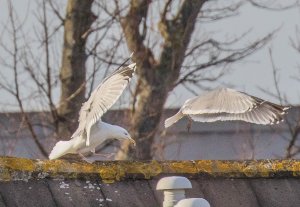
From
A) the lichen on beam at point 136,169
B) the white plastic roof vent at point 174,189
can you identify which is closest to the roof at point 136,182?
the lichen on beam at point 136,169

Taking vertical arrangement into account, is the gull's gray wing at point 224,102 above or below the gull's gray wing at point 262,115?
above

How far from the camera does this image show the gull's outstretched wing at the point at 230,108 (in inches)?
191

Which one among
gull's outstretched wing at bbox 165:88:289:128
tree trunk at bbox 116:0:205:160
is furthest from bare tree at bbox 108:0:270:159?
gull's outstretched wing at bbox 165:88:289:128

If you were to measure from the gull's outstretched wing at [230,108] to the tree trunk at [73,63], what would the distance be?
6.33 m

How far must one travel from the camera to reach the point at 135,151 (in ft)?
38.8

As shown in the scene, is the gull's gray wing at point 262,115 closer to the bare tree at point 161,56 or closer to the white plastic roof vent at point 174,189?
the white plastic roof vent at point 174,189

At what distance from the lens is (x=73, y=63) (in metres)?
12.0

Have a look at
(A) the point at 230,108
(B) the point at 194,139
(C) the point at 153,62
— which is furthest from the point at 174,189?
(B) the point at 194,139

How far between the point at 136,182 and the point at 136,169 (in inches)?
2.4

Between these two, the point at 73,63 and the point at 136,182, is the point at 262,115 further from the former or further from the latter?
the point at 73,63

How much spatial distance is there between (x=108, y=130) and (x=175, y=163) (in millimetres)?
582

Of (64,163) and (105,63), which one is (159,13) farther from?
(64,163)

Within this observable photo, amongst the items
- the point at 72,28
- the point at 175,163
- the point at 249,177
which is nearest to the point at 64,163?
the point at 175,163

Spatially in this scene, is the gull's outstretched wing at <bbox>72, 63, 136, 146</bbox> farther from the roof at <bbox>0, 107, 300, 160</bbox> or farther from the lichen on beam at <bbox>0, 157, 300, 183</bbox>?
the roof at <bbox>0, 107, 300, 160</bbox>
